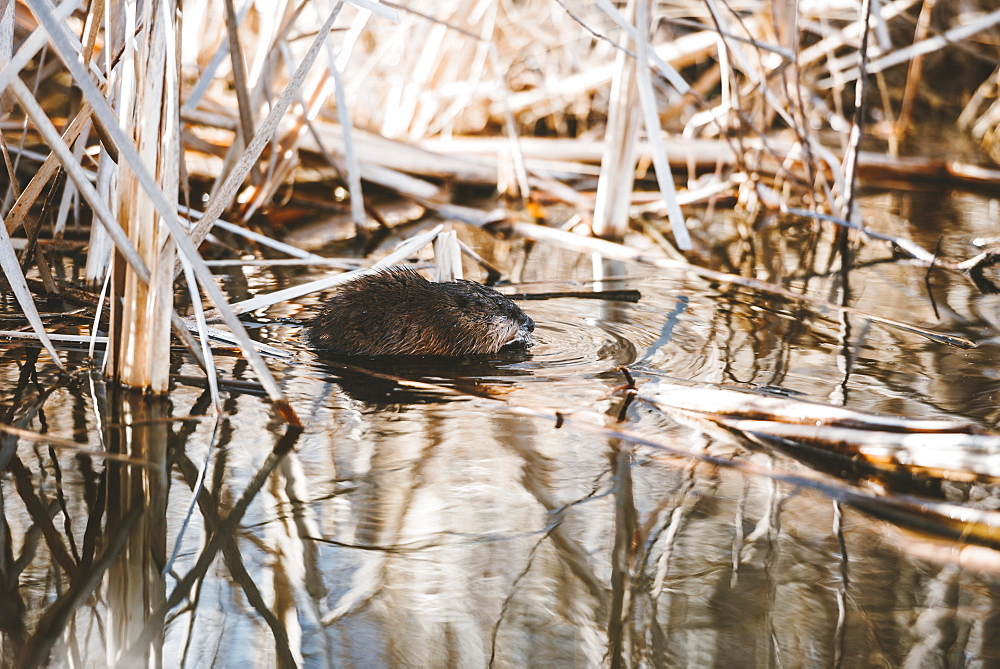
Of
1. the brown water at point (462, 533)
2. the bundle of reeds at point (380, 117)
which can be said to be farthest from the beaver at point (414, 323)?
the bundle of reeds at point (380, 117)

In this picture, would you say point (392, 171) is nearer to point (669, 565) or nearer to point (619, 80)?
point (619, 80)

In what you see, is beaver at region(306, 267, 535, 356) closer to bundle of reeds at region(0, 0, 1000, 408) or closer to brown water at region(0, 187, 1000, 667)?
brown water at region(0, 187, 1000, 667)

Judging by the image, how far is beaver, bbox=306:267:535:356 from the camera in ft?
11.6

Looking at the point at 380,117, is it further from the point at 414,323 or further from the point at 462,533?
the point at 462,533

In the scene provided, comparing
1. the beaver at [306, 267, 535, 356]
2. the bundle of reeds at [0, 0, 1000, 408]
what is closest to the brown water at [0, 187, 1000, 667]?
the beaver at [306, 267, 535, 356]

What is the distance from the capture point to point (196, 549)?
208 centimetres

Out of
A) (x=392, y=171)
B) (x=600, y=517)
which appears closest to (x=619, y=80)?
(x=392, y=171)

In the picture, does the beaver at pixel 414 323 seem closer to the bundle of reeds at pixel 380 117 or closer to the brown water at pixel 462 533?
the brown water at pixel 462 533

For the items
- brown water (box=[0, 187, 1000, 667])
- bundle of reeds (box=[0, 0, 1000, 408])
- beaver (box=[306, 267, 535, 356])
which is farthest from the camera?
beaver (box=[306, 267, 535, 356])

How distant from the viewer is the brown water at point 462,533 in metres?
1.83

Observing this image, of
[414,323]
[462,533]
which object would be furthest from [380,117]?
[462,533]

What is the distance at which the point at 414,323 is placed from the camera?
142 inches

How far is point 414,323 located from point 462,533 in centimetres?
149

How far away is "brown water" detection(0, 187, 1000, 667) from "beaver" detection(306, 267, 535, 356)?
0.19m
